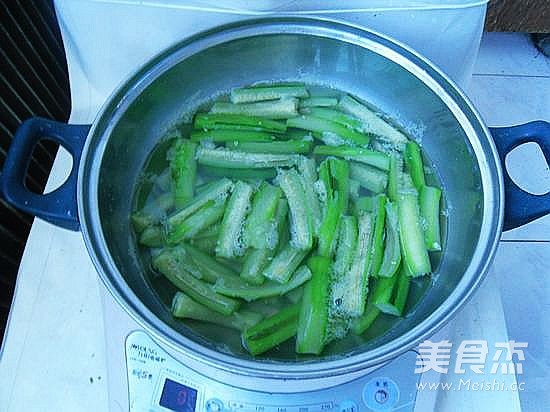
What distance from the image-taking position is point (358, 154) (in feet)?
2.73

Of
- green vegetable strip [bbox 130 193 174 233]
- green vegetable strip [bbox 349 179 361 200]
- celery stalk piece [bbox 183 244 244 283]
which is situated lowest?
celery stalk piece [bbox 183 244 244 283]

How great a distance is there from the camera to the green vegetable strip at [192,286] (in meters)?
0.71

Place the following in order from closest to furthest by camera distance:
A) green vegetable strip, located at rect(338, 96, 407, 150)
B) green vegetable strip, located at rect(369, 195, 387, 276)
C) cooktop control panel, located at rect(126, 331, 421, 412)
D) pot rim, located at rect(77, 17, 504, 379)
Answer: pot rim, located at rect(77, 17, 504, 379) → cooktop control panel, located at rect(126, 331, 421, 412) → green vegetable strip, located at rect(369, 195, 387, 276) → green vegetable strip, located at rect(338, 96, 407, 150)

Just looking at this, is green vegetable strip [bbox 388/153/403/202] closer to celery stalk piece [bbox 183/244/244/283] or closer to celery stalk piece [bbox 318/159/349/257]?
celery stalk piece [bbox 318/159/349/257]

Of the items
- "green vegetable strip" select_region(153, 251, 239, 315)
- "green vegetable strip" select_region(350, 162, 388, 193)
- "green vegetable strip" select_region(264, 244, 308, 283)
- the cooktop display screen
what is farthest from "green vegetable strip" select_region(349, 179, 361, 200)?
the cooktop display screen

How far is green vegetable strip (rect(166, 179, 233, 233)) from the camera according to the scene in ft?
2.53

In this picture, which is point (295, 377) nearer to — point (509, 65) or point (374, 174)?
point (374, 174)

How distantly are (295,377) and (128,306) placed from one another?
16cm

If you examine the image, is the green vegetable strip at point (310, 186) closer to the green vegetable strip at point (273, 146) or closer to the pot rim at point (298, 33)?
the green vegetable strip at point (273, 146)

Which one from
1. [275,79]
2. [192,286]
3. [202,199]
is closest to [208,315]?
[192,286]

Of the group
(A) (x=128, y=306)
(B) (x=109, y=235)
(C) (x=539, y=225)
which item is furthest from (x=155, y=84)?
(C) (x=539, y=225)

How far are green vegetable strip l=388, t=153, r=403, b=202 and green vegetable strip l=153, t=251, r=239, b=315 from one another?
0.24 metres

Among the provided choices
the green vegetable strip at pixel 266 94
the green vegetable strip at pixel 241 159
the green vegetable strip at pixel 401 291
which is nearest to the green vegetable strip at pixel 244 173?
the green vegetable strip at pixel 241 159

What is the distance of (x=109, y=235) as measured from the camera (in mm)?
658
